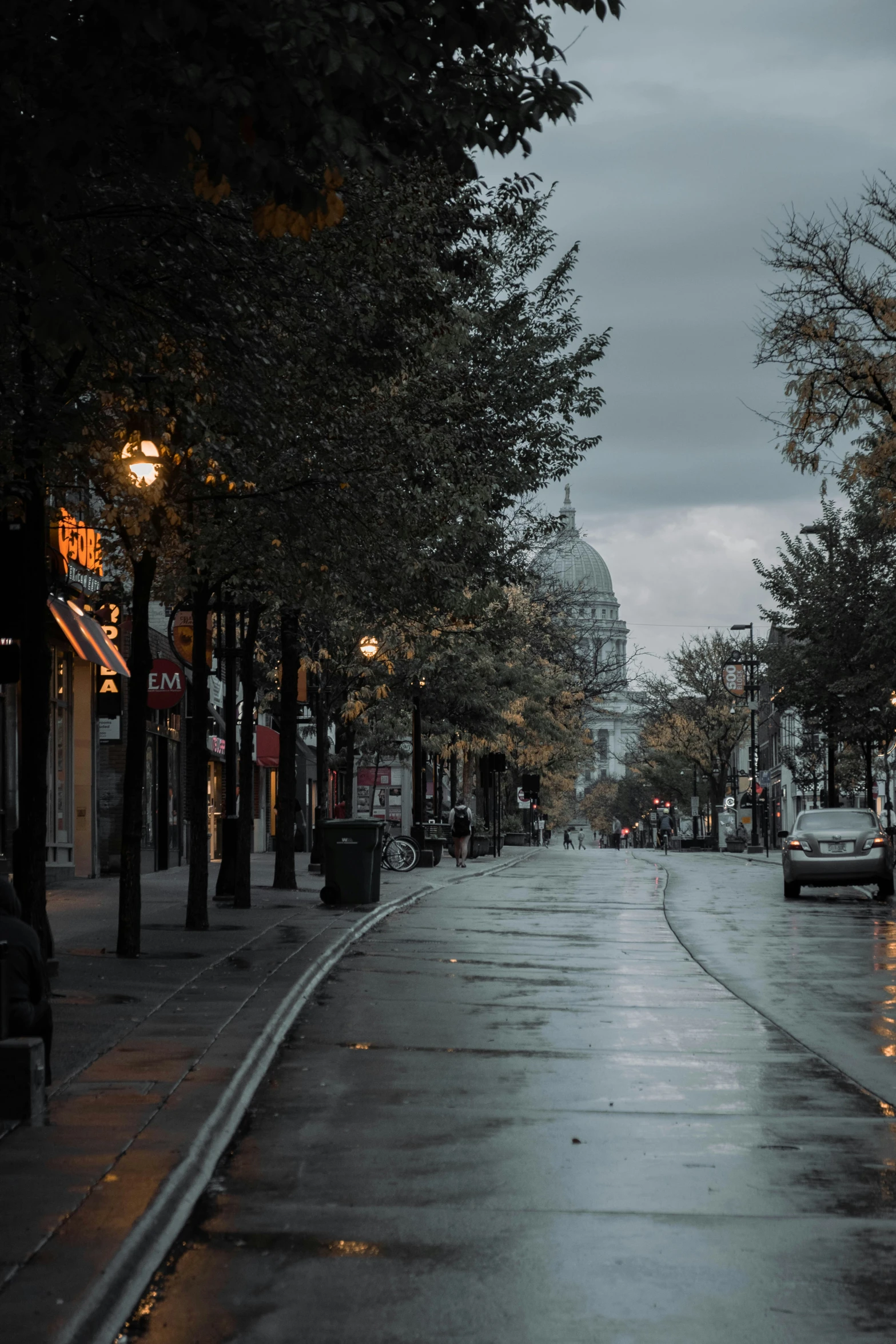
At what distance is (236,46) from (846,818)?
24.5 meters

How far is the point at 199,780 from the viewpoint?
19672 millimetres

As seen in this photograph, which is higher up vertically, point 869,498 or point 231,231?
point 869,498

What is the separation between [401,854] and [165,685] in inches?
386

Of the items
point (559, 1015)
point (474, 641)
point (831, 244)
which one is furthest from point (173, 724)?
point (559, 1015)

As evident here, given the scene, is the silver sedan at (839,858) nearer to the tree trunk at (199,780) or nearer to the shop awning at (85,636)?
the shop awning at (85,636)

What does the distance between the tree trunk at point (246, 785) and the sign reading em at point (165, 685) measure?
5360 mm

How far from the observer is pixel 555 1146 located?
811 centimetres

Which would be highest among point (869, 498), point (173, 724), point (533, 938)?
point (869, 498)

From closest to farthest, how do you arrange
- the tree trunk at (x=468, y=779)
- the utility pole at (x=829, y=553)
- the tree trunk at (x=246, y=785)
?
the tree trunk at (x=246, y=785)
the utility pole at (x=829, y=553)
the tree trunk at (x=468, y=779)

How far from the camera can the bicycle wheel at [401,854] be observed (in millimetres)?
40531

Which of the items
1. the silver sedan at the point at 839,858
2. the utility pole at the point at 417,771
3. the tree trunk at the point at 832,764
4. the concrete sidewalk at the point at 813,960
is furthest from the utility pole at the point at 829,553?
the silver sedan at the point at 839,858

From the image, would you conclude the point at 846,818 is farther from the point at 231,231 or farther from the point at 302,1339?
the point at 302,1339

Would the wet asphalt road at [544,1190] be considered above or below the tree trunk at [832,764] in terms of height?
below

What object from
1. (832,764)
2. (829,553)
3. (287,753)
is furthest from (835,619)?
(287,753)
